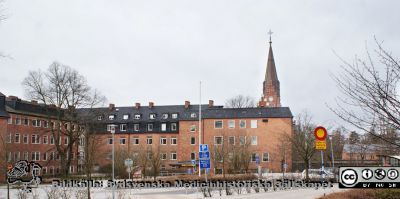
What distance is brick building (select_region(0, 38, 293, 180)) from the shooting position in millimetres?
60875

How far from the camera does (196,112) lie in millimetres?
78375

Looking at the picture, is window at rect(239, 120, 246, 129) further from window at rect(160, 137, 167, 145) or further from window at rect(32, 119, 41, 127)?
window at rect(32, 119, 41, 127)

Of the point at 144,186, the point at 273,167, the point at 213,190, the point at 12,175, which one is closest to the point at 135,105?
the point at 273,167

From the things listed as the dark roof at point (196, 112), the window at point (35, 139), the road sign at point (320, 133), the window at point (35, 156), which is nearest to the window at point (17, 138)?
the window at point (35, 139)

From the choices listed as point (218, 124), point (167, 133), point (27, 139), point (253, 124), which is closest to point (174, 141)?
point (167, 133)

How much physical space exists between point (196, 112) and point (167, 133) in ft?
21.5

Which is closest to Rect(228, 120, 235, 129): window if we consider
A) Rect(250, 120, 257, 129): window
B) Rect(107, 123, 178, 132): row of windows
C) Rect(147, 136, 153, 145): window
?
Rect(250, 120, 257, 129): window

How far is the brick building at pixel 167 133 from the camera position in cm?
6088

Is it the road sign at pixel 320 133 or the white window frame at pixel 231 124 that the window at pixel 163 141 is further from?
the road sign at pixel 320 133

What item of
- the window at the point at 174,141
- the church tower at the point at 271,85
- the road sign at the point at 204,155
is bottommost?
the road sign at the point at 204,155

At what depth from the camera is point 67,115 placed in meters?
55.7

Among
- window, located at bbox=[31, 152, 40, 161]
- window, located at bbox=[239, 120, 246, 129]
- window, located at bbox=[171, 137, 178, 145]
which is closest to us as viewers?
window, located at bbox=[31, 152, 40, 161]

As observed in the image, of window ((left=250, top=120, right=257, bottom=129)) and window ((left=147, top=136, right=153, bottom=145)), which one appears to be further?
window ((left=147, top=136, right=153, bottom=145))

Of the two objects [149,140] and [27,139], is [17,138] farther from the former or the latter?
[149,140]
